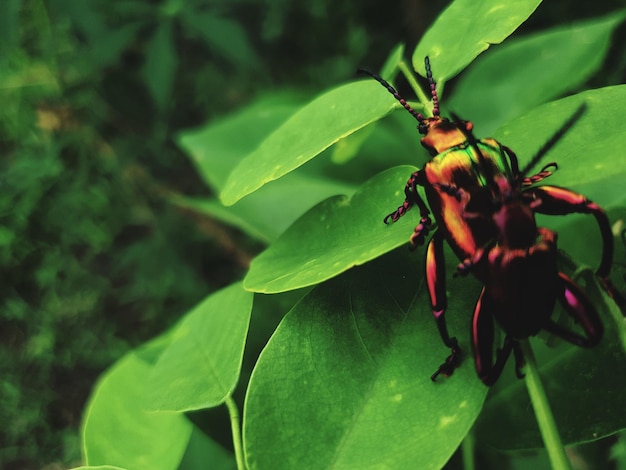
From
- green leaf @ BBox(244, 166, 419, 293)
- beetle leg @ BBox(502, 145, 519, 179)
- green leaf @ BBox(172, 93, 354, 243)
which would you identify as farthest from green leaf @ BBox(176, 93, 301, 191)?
beetle leg @ BBox(502, 145, 519, 179)

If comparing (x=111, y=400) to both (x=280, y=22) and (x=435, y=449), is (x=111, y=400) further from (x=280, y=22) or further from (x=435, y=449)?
(x=280, y=22)

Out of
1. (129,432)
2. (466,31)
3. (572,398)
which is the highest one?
(466,31)

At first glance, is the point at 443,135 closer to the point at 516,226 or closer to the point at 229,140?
the point at 516,226

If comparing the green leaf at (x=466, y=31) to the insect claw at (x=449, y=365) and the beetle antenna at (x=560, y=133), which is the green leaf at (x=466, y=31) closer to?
the beetle antenna at (x=560, y=133)

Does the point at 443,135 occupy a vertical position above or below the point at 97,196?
above

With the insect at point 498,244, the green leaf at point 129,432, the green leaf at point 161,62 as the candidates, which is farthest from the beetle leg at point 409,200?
the green leaf at point 161,62

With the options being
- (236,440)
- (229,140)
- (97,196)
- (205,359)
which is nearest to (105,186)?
(97,196)

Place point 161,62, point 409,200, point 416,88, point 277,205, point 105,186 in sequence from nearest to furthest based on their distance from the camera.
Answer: point 409,200
point 416,88
point 277,205
point 161,62
point 105,186

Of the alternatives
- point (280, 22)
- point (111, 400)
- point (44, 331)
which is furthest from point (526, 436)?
point (44, 331)
